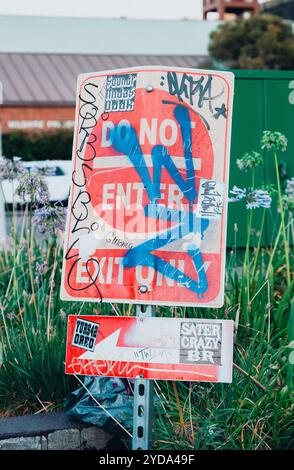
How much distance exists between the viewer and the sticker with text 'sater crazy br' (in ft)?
12.6

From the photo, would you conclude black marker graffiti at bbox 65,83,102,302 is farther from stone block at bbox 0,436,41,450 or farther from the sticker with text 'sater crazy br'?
stone block at bbox 0,436,41,450

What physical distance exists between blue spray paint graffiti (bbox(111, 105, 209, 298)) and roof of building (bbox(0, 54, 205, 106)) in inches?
987

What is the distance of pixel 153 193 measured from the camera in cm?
385

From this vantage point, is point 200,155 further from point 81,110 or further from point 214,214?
point 81,110

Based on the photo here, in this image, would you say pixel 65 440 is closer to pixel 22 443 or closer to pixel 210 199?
pixel 22 443

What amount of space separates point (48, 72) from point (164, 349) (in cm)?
2742

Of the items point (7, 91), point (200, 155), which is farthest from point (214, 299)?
point (7, 91)

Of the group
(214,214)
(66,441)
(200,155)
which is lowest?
(66,441)

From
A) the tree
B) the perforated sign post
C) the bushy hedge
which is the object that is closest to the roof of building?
the tree

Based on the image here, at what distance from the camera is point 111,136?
399 centimetres

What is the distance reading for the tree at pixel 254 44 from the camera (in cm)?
3164

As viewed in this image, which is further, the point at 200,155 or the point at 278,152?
the point at 278,152

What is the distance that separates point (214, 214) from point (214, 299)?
0.35 meters

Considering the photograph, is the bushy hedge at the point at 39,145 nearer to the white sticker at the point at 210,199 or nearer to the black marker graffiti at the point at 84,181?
the black marker graffiti at the point at 84,181
